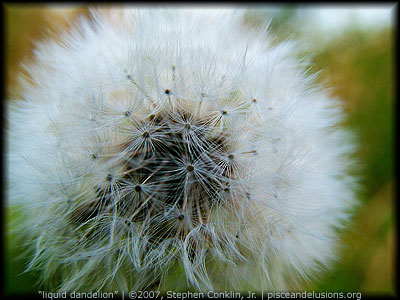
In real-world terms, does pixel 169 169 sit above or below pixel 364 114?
below

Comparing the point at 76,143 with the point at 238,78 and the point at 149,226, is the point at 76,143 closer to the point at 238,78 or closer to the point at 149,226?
the point at 149,226

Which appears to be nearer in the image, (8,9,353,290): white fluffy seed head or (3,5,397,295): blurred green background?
(8,9,353,290): white fluffy seed head

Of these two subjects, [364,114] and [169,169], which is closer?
[169,169]

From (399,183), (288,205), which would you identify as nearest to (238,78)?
(288,205)

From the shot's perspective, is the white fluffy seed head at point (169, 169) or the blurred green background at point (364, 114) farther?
the blurred green background at point (364, 114)
